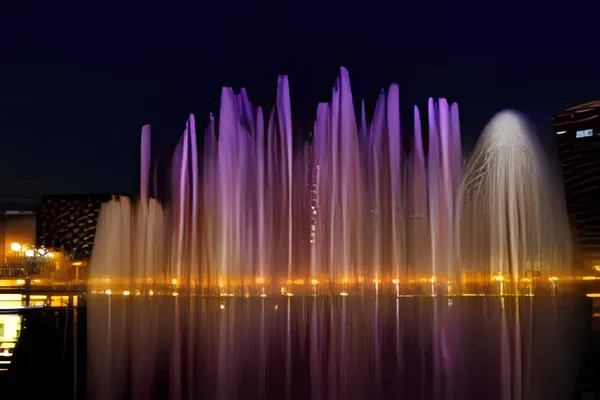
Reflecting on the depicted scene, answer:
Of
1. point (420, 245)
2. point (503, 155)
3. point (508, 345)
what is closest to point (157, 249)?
point (420, 245)

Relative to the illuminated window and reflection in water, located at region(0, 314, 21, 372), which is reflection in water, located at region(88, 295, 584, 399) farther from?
the illuminated window

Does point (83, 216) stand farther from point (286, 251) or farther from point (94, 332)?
point (94, 332)

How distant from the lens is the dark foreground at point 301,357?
24.1 feet

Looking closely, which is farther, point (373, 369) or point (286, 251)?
point (286, 251)

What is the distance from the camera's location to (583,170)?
150ft

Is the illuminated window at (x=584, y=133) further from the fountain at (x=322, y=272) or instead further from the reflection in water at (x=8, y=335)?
the reflection in water at (x=8, y=335)

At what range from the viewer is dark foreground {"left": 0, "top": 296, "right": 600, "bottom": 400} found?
7.36 meters

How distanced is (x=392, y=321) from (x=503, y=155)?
14.8 meters

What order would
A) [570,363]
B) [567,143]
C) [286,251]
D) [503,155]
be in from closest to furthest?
A: [570,363], [286,251], [503,155], [567,143]

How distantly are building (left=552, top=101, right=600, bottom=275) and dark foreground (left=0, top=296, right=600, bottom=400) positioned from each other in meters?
30.0

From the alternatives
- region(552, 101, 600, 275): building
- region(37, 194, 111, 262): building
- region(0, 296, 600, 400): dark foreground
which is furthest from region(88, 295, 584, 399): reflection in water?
region(37, 194, 111, 262): building

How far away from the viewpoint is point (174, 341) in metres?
11.9

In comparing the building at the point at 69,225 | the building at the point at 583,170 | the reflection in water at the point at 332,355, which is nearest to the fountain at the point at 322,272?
the reflection in water at the point at 332,355

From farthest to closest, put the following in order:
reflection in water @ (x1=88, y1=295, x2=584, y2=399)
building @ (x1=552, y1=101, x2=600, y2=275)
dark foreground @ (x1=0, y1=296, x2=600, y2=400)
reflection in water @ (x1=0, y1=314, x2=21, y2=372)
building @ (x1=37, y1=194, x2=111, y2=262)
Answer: building @ (x1=37, y1=194, x2=111, y2=262) < building @ (x1=552, y1=101, x2=600, y2=275) < reflection in water @ (x1=88, y1=295, x2=584, y2=399) < dark foreground @ (x1=0, y1=296, x2=600, y2=400) < reflection in water @ (x1=0, y1=314, x2=21, y2=372)
